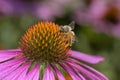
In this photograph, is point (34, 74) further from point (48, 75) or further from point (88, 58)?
point (88, 58)

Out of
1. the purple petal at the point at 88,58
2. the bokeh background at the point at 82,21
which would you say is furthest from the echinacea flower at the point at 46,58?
the bokeh background at the point at 82,21

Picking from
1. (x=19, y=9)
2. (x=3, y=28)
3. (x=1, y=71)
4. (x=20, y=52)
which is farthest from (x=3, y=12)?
(x=1, y=71)

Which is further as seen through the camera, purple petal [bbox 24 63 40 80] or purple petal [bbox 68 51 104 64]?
purple petal [bbox 68 51 104 64]

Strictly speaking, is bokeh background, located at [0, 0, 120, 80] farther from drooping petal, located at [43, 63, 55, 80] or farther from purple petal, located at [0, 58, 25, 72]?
drooping petal, located at [43, 63, 55, 80]

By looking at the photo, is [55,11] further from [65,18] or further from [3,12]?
[3,12]

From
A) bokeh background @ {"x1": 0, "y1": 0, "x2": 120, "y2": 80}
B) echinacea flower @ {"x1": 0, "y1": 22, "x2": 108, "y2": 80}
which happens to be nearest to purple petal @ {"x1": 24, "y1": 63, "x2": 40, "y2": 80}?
echinacea flower @ {"x1": 0, "y1": 22, "x2": 108, "y2": 80}

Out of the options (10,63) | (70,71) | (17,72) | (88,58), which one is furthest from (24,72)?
(88,58)

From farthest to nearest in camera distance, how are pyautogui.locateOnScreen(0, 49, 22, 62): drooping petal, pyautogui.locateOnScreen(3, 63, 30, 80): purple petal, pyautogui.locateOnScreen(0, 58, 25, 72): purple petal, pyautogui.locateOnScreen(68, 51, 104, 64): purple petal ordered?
pyautogui.locateOnScreen(68, 51, 104, 64): purple petal
pyautogui.locateOnScreen(0, 49, 22, 62): drooping petal
pyautogui.locateOnScreen(0, 58, 25, 72): purple petal
pyautogui.locateOnScreen(3, 63, 30, 80): purple petal

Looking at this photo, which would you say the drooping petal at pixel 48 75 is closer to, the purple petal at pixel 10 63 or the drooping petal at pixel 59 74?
the drooping petal at pixel 59 74
